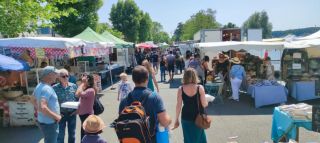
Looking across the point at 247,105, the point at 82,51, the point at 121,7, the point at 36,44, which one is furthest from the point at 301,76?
the point at 121,7

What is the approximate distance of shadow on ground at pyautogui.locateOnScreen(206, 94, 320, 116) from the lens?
9945mm

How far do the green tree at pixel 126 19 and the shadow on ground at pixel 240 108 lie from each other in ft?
137

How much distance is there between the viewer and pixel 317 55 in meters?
12.8

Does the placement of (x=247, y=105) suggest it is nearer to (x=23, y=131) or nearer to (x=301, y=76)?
(x=301, y=76)

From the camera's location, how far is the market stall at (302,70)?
11508 mm

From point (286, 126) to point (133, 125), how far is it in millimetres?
3168

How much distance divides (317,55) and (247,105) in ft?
12.6

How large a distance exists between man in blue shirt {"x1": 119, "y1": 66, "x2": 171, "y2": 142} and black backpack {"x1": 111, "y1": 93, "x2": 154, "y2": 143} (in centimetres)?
13

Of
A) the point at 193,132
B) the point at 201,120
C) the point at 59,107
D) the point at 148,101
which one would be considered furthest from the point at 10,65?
the point at 148,101

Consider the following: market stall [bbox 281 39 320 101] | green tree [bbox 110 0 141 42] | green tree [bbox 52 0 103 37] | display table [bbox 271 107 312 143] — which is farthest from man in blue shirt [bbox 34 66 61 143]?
green tree [bbox 110 0 141 42]

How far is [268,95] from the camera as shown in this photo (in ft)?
35.0

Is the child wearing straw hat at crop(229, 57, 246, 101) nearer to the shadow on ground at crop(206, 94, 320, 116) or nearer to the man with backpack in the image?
the shadow on ground at crop(206, 94, 320, 116)

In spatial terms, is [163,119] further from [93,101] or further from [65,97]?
[65,97]

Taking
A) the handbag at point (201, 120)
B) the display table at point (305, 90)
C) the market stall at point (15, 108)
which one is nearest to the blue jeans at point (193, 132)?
the handbag at point (201, 120)
